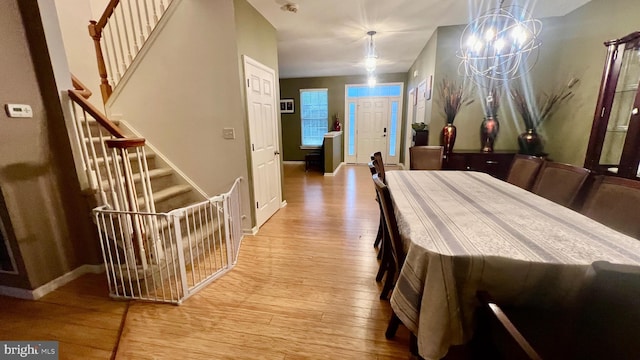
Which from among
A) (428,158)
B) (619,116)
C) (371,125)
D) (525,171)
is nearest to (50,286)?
(428,158)

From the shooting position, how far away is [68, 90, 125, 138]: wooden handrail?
→ 1.78m

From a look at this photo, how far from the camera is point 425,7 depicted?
288cm

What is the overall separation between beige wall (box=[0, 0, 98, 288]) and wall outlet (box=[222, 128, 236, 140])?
4.04 ft

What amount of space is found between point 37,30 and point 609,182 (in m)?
3.84

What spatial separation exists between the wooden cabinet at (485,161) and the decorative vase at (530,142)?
0.55 ft

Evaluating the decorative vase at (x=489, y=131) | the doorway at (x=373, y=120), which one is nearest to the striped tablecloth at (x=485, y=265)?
the decorative vase at (x=489, y=131)

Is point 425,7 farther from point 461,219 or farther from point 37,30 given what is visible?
point 37,30

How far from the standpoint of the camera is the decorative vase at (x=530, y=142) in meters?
3.20

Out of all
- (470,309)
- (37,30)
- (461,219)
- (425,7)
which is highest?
(425,7)

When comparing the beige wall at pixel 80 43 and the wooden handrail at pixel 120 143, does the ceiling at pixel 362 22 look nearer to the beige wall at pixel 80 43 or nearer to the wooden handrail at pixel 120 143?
the wooden handrail at pixel 120 143

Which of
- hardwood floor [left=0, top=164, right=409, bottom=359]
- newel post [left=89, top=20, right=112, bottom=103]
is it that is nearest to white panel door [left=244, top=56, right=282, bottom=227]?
hardwood floor [left=0, top=164, right=409, bottom=359]

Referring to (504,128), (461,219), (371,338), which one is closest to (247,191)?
(371,338)

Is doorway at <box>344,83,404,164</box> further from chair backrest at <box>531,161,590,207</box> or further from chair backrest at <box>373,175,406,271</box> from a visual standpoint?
chair backrest at <box>373,175,406,271</box>

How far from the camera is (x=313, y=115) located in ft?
24.8
